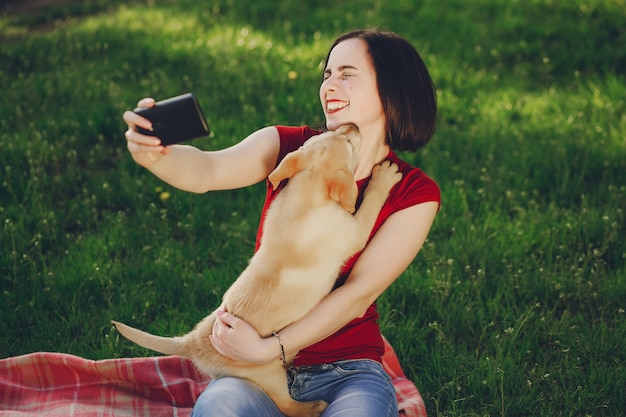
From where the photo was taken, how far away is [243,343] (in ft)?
8.45

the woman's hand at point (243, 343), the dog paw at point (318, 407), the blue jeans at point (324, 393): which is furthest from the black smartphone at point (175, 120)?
the dog paw at point (318, 407)

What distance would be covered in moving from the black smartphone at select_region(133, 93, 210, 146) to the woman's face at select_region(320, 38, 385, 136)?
28.9 inches

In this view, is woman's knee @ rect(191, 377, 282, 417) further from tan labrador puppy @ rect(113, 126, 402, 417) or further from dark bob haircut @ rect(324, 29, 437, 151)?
dark bob haircut @ rect(324, 29, 437, 151)

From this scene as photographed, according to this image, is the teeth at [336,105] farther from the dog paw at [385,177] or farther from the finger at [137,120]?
the finger at [137,120]

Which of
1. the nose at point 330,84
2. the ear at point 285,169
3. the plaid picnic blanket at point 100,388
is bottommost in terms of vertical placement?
the plaid picnic blanket at point 100,388

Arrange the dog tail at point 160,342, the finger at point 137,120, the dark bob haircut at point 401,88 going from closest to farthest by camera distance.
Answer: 1. the finger at point 137,120
2. the dog tail at point 160,342
3. the dark bob haircut at point 401,88

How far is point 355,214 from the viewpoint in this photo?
2.94m

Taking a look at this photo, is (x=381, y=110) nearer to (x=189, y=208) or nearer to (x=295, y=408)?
(x=295, y=408)

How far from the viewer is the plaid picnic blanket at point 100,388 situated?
3115 millimetres

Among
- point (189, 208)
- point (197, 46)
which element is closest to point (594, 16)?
point (197, 46)

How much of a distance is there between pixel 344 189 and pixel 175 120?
71cm

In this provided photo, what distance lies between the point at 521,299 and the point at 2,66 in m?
5.10

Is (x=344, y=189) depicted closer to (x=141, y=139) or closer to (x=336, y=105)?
(x=336, y=105)

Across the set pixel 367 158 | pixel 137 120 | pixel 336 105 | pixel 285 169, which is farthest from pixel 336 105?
pixel 137 120
